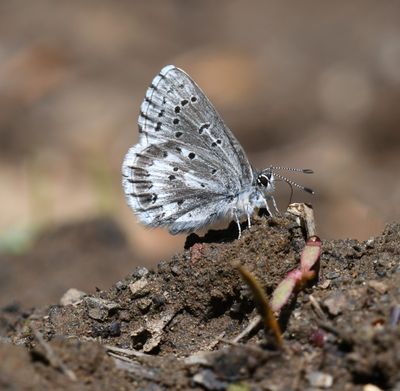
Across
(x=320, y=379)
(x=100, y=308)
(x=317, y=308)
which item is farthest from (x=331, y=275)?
(x=100, y=308)

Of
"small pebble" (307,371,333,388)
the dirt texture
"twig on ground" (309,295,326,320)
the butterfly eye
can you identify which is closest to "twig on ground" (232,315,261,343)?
the dirt texture

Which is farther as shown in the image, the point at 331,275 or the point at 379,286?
the point at 331,275

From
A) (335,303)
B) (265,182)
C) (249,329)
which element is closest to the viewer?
(335,303)

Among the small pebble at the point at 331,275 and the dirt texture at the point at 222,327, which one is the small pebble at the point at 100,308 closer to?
the dirt texture at the point at 222,327

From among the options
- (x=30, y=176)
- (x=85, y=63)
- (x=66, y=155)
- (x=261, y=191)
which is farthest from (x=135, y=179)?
(x=85, y=63)

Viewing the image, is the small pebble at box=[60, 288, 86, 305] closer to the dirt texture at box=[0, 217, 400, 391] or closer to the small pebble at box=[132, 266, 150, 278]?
the dirt texture at box=[0, 217, 400, 391]

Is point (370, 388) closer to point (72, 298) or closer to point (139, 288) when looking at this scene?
point (139, 288)

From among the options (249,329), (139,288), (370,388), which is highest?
(139,288)

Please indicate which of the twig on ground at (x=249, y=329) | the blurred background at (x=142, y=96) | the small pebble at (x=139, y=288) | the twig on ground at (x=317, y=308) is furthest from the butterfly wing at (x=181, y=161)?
the blurred background at (x=142, y=96)
